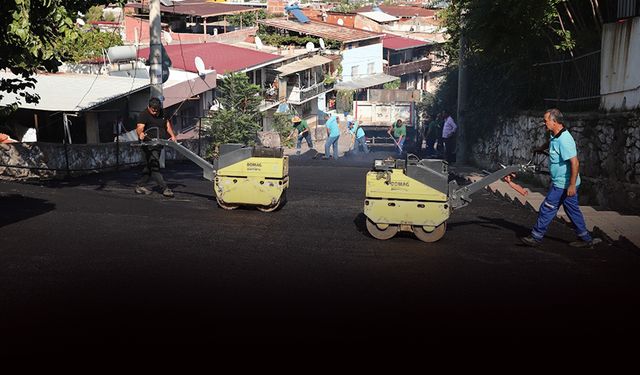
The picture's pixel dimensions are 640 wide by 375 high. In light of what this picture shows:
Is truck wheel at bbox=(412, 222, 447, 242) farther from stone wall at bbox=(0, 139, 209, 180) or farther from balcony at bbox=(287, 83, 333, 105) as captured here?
balcony at bbox=(287, 83, 333, 105)

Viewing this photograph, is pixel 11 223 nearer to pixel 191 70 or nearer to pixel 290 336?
pixel 290 336

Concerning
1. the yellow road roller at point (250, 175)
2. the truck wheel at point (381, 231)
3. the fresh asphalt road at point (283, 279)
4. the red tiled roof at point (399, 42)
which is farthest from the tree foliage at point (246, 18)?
the truck wheel at point (381, 231)

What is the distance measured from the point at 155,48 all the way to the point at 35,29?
7290mm

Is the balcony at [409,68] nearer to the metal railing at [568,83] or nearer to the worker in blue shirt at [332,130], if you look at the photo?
the worker in blue shirt at [332,130]

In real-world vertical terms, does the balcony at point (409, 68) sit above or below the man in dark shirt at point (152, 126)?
above

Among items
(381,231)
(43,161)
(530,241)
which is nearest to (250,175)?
(381,231)

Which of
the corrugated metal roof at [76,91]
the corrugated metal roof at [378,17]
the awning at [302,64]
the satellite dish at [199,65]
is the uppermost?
the corrugated metal roof at [378,17]

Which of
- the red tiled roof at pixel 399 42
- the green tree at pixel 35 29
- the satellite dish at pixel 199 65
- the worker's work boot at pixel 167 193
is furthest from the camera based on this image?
the red tiled roof at pixel 399 42

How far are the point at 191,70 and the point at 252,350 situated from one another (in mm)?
27946

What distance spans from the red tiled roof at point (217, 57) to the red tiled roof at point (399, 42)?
3037 centimetres

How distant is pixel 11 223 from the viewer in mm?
10211

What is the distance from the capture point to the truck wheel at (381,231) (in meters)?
9.69

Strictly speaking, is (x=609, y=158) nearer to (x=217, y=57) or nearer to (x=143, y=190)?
(x=143, y=190)

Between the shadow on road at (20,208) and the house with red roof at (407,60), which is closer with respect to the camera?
the shadow on road at (20,208)
